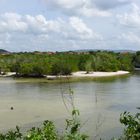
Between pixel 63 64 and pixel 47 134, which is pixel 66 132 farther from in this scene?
pixel 63 64

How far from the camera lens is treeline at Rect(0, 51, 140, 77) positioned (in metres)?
56.7

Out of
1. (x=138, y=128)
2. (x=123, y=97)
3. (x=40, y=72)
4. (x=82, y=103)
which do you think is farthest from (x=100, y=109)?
(x=40, y=72)

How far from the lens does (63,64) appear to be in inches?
2248

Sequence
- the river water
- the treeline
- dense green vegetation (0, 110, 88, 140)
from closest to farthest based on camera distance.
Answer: dense green vegetation (0, 110, 88, 140)
the river water
the treeline

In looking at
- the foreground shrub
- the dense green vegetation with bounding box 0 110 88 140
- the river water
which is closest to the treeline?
the river water

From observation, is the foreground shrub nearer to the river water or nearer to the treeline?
the river water

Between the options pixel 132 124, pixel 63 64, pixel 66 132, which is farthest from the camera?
pixel 63 64

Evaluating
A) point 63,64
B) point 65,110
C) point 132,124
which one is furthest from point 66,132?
point 63,64

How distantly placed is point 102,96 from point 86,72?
3135 centimetres

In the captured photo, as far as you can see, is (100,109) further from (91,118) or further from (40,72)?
(40,72)

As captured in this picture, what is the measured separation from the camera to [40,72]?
185 ft

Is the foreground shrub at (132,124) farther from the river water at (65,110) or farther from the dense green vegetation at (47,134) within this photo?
the river water at (65,110)

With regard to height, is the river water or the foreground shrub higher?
the foreground shrub

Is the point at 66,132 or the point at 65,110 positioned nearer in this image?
the point at 66,132
